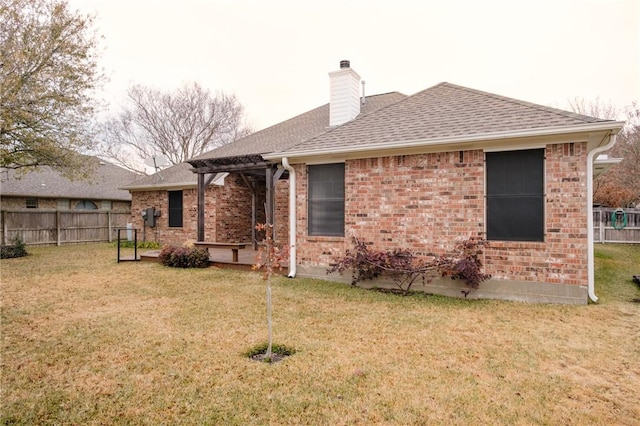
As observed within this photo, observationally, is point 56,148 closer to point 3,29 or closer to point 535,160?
point 3,29

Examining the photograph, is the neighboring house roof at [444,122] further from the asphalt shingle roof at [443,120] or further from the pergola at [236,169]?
the pergola at [236,169]

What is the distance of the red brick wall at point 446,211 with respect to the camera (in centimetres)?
589

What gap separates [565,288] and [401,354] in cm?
366

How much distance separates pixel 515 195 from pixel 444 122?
1.96m

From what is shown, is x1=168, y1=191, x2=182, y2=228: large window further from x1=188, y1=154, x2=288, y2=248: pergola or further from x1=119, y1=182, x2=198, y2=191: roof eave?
x1=188, y1=154, x2=288, y2=248: pergola

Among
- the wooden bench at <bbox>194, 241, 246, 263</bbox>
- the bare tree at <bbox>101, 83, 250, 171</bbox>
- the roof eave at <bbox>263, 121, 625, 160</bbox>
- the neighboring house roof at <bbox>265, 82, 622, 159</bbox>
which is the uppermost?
the bare tree at <bbox>101, 83, 250, 171</bbox>

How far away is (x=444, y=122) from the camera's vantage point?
7.20 m

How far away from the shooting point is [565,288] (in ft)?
19.4

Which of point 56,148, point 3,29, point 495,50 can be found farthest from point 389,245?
point 3,29

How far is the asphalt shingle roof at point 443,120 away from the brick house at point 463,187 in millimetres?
25

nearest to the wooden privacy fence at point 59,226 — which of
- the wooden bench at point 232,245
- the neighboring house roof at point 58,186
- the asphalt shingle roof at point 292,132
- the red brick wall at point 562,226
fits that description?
the neighboring house roof at point 58,186

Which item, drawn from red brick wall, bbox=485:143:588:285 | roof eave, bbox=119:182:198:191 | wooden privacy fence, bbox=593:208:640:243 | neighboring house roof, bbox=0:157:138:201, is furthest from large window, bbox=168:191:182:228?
wooden privacy fence, bbox=593:208:640:243

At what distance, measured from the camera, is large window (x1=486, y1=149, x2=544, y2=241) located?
611cm

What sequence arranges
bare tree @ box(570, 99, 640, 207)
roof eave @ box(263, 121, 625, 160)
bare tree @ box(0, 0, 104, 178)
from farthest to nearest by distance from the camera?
bare tree @ box(570, 99, 640, 207)
bare tree @ box(0, 0, 104, 178)
roof eave @ box(263, 121, 625, 160)
